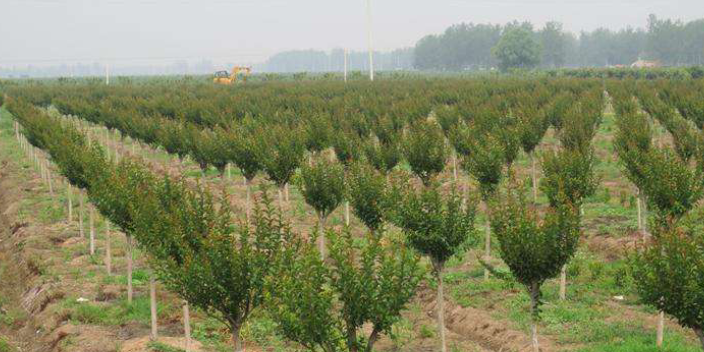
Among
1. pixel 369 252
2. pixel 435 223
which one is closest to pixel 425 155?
pixel 435 223

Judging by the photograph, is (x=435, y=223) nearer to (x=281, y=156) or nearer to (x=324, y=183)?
(x=324, y=183)

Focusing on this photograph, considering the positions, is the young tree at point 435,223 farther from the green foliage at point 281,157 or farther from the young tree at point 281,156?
the green foliage at point 281,157

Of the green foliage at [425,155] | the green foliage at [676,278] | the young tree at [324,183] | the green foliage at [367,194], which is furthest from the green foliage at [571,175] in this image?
the green foliage at [676,278]

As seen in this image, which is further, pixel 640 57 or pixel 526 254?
pixel 640 57

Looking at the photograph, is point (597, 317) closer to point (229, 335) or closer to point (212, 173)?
point (229, 335)

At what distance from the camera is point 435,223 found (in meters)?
14.4

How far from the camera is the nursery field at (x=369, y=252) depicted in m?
10.9

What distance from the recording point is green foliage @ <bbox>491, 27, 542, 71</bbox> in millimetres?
147562

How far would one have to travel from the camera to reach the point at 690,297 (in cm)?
1047

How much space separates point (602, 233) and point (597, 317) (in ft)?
24.4

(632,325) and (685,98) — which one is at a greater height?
(685,98)

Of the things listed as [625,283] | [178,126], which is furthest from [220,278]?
[178,126]

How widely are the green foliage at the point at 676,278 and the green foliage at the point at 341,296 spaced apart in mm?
3292

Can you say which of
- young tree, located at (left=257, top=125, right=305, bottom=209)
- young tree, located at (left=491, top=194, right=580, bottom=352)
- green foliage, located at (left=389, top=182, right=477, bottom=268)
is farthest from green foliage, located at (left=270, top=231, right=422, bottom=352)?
young tree, located at (left=257, top=125, right=305, bottom=209)
